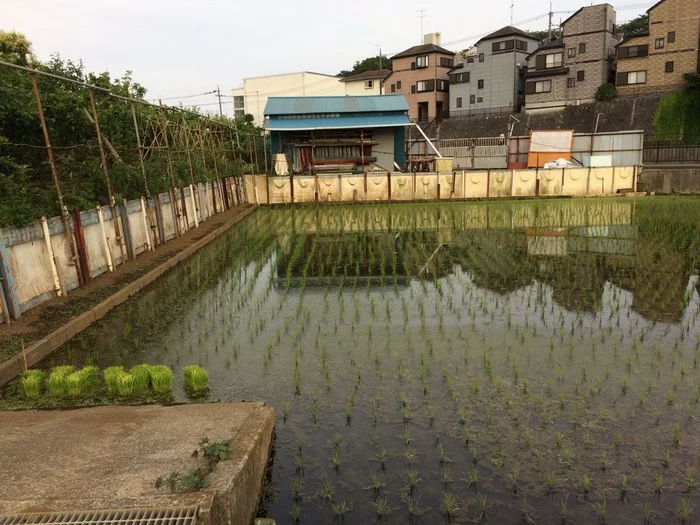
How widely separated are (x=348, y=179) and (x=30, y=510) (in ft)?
71.6

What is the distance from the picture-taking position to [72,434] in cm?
456

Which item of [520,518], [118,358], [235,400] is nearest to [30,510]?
[235,400]

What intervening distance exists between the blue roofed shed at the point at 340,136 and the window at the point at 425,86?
83.3ft

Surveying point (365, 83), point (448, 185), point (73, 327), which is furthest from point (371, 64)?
point (73, 327)

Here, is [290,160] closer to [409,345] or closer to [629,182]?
[629,182]

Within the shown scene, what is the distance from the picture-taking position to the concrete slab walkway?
3465mm

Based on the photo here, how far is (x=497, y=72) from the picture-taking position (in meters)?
48.2

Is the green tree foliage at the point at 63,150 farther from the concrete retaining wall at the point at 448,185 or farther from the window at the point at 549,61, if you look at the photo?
the window at the point at 549,61

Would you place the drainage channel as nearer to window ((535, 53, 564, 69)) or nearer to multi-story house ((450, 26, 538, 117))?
window ((535, 53, 564, 69))

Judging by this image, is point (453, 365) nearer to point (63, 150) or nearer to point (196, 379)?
point (196, 379)

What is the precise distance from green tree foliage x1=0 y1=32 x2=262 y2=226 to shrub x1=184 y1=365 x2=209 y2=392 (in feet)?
13.3

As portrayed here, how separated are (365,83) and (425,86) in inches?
352

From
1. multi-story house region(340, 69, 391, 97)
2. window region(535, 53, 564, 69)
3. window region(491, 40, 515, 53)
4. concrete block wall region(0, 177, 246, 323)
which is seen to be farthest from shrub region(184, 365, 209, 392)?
multi-story house region(340, 69, 391, 97)

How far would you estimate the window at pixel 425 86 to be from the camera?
2082 inches
